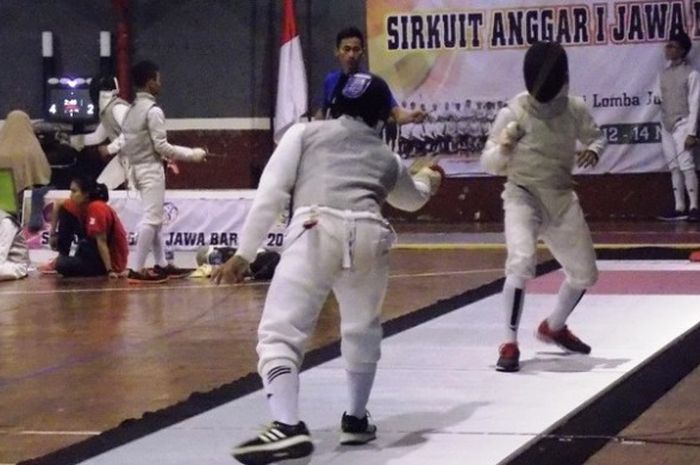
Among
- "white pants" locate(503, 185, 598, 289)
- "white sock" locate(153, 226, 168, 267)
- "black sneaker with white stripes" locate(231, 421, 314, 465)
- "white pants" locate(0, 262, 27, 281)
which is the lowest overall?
"white pants" locate(0, 262, 27, 281)

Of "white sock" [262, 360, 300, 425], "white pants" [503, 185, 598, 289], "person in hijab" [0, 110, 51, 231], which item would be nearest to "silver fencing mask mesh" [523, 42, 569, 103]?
"white pants" [503, 185, 598, 289]

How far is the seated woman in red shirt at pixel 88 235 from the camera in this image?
1153 cm

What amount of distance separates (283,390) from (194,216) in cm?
782

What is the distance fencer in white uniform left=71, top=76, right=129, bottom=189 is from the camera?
1177cm

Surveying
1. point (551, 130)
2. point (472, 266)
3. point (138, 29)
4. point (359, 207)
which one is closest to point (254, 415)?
point (359, 207)

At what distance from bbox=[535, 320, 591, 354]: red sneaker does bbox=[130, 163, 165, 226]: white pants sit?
4.61 metres

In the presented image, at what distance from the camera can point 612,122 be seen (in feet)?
50.9

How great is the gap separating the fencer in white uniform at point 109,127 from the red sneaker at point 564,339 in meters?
5.15

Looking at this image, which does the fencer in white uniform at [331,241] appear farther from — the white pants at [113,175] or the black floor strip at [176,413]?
the white pants at [113,175]

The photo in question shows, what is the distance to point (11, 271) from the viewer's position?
11570 millimetres

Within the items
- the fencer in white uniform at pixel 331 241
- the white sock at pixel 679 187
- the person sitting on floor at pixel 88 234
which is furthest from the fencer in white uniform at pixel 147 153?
the white sock at pixel 679 187

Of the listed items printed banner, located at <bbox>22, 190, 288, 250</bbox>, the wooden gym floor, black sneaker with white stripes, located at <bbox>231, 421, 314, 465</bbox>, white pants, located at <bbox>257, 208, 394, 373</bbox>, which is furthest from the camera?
printed banner, located at <bbox>22, 190, 288, 250</bbox>

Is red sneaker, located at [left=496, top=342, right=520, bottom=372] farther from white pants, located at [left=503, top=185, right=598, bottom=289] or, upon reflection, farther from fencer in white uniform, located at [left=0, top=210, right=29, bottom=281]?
fencer in white uniform, located at [left=0, top=210, right=29, bottom=281]

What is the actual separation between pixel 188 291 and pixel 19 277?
6.46 ft
